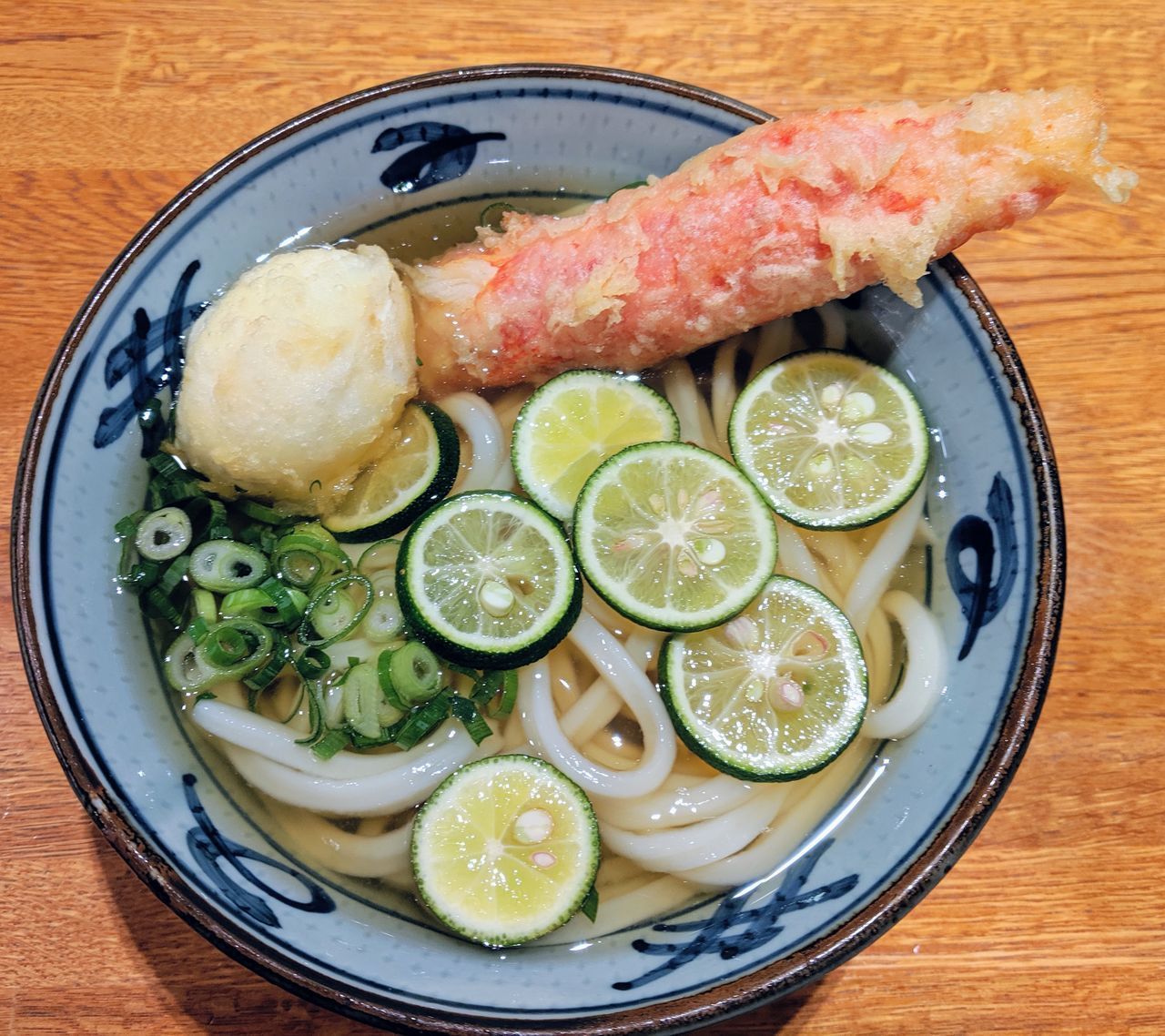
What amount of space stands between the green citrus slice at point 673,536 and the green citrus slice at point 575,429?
0.32ft

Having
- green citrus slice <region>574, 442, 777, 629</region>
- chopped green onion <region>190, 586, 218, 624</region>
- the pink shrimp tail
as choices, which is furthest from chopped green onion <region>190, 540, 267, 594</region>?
green citrus slice <region>574, 442, 777, 629</region>

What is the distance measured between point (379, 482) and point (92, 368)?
61cm

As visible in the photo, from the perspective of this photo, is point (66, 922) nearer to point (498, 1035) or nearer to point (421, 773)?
point (421, 773)

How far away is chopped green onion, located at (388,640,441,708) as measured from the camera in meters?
1.73

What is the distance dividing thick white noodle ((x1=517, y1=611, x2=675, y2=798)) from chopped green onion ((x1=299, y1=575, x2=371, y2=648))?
383 mm

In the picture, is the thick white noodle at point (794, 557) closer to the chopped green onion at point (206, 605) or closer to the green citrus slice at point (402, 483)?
the green citrus slice at point (402, 483)

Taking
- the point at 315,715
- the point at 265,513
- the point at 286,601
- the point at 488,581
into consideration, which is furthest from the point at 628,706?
the point at 265,513

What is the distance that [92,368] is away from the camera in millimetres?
1690

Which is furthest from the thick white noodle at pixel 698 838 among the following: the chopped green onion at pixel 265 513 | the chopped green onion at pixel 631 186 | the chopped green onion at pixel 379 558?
the chopped green onion at pixel 631 186

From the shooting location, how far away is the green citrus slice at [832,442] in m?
1.87

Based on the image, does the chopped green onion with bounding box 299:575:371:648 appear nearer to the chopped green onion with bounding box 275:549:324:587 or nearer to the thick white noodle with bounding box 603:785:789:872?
the chopped green onion with bounding box 275:549:324:587

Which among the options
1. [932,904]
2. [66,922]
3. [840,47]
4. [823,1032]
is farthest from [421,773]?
[840,47]

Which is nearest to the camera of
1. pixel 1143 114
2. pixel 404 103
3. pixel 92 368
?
pixel 92 368

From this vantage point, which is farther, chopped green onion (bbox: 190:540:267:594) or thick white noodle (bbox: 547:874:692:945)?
chopped green onion (bbox: 190:540:267:594)
